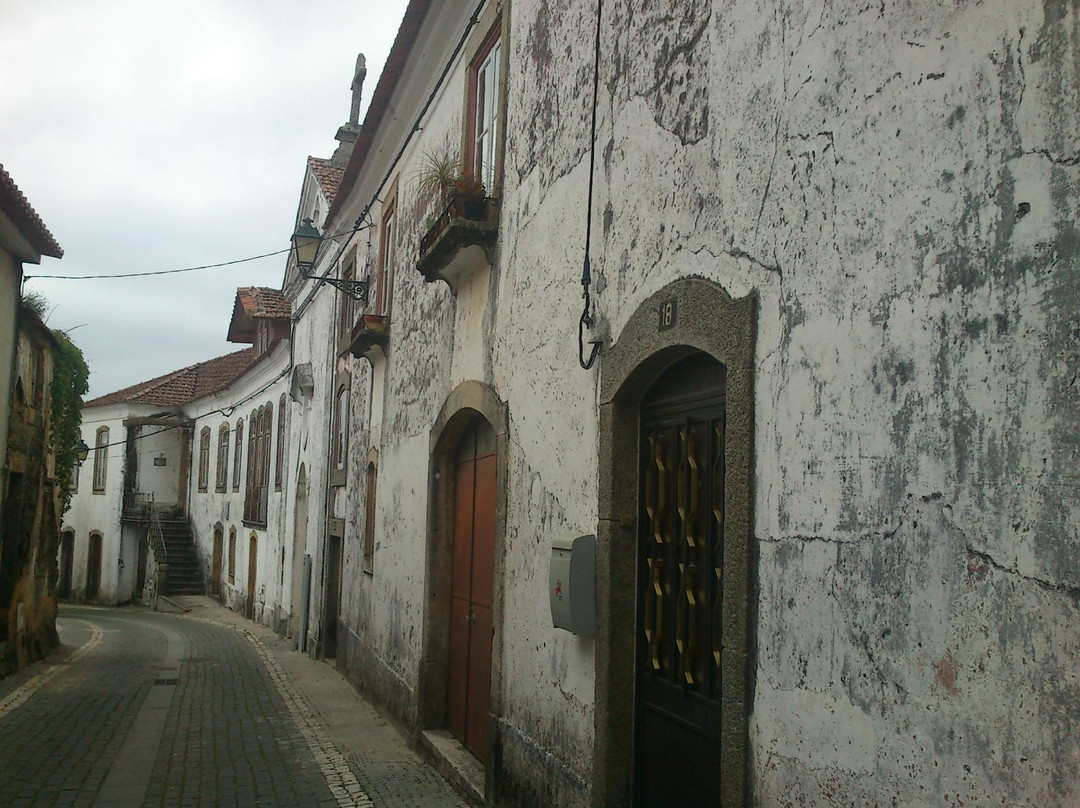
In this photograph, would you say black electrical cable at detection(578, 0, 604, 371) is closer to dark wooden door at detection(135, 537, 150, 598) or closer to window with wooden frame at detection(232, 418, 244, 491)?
window with wooden frame at detection(232, 418, 244, 491)

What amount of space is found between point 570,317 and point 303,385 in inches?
507

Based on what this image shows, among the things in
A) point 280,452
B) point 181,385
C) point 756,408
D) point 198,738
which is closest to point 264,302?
point 280,452

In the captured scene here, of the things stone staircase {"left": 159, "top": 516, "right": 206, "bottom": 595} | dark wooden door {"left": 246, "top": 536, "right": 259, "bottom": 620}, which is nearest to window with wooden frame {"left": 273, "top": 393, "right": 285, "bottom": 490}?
dark wooden door {"left": 246, "top": 536, "right": 259, "bottom": 620}

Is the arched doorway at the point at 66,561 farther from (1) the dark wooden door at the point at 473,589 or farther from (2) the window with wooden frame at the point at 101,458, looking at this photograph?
(1) the dark wooden door at the point at 473,589

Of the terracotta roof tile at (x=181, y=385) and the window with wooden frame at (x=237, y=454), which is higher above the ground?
the terracotta roof tile at (x=181, y=385)

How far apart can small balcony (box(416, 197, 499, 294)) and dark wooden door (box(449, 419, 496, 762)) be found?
132 cm

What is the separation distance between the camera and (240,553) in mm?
25297

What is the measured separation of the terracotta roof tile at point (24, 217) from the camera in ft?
36.0

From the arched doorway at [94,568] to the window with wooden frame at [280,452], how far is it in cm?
1592

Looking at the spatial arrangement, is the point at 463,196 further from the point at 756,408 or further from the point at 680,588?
the point at 756,408

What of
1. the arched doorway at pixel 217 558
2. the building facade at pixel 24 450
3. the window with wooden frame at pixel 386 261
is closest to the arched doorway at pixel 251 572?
the arched doorway at pixel 217 558

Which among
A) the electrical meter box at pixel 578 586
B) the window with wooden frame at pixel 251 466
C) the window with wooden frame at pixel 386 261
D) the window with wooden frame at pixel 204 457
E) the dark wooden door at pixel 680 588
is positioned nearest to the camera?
the dark wooden door at pixel 680 588

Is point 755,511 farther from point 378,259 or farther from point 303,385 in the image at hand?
point 303,385

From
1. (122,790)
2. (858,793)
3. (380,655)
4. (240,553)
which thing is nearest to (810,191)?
(858,793)
